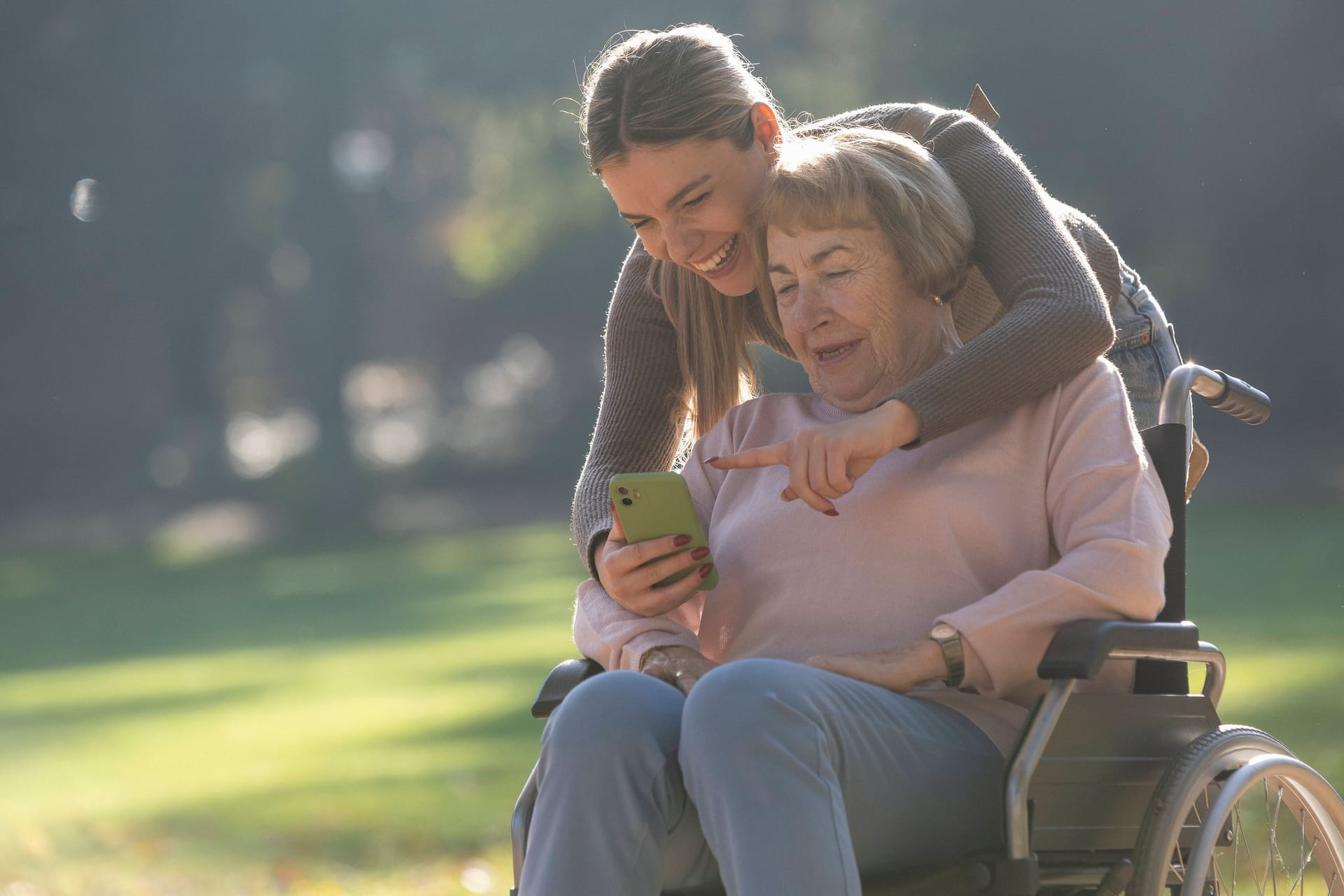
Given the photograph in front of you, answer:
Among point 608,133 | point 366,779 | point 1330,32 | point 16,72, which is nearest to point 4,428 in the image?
point 16,72

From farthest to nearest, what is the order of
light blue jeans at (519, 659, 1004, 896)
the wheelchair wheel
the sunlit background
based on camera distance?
the sunlit background, the wheelchair wheel, light blue jeans at (519, 659, 1004, 896)

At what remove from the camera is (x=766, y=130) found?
3061mm

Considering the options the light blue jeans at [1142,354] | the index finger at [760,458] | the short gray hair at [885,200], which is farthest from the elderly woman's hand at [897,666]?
the light blue jeans at [1142,354]

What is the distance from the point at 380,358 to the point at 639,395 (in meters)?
32.8

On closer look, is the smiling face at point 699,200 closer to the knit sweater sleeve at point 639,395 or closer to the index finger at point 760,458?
the knit sweater sleeve at point 639,395

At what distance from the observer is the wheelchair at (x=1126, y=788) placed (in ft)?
7.08

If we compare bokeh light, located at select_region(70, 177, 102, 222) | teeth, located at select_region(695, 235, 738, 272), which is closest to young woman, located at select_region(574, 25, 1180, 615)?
teeth, located at select_region(695, 235, 738, 272)

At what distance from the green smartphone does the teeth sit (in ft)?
1.59

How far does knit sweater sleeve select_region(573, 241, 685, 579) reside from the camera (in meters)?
3.04

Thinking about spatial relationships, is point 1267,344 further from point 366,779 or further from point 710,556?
point 710,556

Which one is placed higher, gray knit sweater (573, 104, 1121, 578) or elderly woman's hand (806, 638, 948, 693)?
gray knit sweater (573, 104, 1121, 578)

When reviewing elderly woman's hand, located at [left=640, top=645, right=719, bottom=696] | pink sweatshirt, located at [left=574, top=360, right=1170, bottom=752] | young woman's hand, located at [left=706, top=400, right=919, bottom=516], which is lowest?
elderly woman's hand, located at [left=640, top=645, right=719, bottom=696]

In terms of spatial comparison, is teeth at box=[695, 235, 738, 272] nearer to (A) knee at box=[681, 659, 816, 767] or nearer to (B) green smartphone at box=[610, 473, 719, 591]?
(B) green smartphone at box=[610, 473, 719, 591]

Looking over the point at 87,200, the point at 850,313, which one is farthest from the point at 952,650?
the point at 87,200
